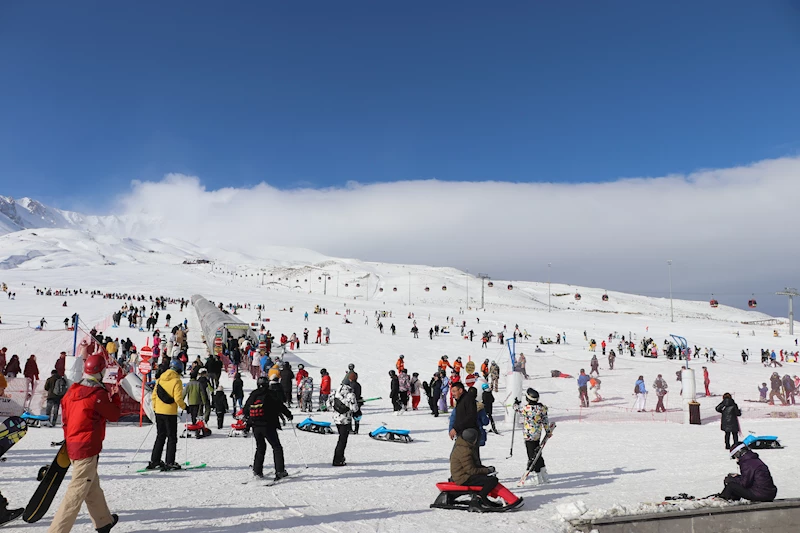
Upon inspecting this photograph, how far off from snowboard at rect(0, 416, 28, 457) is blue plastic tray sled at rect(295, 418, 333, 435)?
23.7ft

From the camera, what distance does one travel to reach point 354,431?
12562 mm

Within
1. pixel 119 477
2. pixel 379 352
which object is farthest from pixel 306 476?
pixel 379 352

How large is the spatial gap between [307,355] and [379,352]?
432cm

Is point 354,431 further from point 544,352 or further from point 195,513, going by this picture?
point 544,352

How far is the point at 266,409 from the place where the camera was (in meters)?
7.32

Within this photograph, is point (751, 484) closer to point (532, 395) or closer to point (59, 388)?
point (532, 395)

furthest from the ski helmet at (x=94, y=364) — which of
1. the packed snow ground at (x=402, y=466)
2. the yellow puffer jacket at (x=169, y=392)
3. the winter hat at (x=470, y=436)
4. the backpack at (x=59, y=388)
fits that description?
the backpack at (x=59, y=388)

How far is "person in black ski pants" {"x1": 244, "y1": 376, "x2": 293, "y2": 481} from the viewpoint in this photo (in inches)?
287

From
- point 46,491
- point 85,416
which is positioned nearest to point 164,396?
point 46,491

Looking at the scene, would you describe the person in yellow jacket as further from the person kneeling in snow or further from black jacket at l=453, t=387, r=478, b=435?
the person kneeling in snow

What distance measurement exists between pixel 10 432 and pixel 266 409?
2822 millimetres

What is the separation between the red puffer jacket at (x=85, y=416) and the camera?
15.3 ft

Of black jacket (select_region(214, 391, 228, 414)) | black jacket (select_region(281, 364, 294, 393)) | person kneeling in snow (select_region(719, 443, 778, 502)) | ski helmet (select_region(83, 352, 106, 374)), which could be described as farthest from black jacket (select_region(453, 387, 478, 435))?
black jacket (select_region(281, 364, 294, 393))

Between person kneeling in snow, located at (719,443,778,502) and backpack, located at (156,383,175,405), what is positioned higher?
backpack, located at (156,383,175,405)
